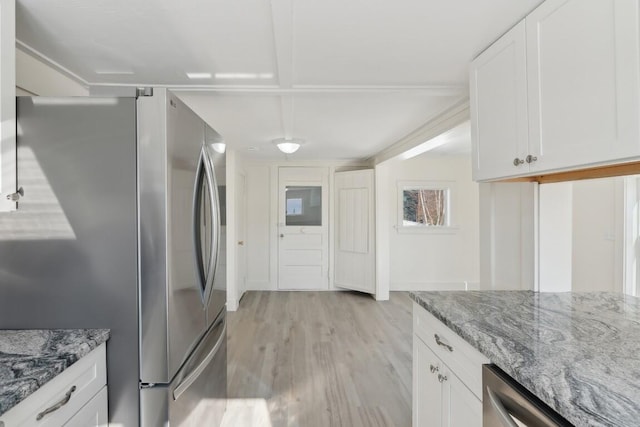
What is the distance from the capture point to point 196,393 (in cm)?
154

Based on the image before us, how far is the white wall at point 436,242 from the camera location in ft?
17.7

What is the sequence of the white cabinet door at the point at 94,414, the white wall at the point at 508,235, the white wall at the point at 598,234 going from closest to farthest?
the white cabinet door at the point at 94,414, the white wall at the point at 508,235, the white wall at the point at 598,234

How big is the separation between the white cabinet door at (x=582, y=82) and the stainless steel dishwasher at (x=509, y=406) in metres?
0.74

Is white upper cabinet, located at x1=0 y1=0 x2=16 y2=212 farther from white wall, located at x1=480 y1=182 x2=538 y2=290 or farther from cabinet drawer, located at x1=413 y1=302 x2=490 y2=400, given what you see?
white wall, located at x1=480 y1=182 x2=538 y2=290

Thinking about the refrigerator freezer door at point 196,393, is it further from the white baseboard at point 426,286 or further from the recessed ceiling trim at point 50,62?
the white baseboard at point 426,286

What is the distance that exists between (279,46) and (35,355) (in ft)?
5.13

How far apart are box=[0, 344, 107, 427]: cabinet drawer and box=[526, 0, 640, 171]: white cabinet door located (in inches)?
72.1

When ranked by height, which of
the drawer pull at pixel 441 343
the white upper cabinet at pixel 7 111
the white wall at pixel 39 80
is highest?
the white wall at pixel 39 80

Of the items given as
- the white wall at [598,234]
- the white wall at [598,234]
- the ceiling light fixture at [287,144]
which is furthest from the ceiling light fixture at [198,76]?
the white wall at [598,234]

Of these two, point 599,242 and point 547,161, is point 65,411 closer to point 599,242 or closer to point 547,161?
point 547,161

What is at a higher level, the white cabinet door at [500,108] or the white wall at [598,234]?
the white cabinet door at [500,108]

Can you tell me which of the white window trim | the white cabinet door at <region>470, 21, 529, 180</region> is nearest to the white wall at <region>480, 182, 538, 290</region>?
the white cabinet door at <region>470, 21, 529, 180</region>

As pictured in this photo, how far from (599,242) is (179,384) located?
11.4ft

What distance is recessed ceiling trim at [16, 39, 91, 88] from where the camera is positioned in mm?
1557
